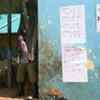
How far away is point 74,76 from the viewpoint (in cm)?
854

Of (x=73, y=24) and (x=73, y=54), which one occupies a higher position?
(x=73, y=24)

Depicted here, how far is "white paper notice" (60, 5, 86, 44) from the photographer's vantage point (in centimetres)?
843

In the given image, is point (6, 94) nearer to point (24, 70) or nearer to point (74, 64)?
point (24, 70)

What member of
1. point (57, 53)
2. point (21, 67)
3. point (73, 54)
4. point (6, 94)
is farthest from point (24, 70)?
point (73, 54)

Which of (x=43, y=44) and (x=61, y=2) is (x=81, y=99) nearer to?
(x=43, y=44)

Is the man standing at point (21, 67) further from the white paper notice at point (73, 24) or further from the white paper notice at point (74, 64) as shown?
the white paper notice at point (73, 24)

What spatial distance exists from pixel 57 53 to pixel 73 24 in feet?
2.25

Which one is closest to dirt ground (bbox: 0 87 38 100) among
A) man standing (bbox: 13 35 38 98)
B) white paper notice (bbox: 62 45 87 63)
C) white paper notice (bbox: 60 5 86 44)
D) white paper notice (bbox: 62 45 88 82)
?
man standing (bbox: 13 35 38 98)

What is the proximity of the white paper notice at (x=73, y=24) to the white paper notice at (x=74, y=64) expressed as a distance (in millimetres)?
181

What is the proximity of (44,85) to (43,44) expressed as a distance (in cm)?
86

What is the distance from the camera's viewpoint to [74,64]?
853cm

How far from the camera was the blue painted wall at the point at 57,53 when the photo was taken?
834 cm

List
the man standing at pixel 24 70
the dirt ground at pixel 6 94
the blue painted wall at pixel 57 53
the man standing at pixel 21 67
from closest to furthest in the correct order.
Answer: the blue painted wall at pixel 57 53 < the man standing at pixel 24 70 < the dirt ground at pixel 6 94 < the man standing at pixel 21 67

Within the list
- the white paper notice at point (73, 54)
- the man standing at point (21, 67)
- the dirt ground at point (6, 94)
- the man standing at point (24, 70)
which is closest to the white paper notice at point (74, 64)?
the white paper notice at point (73, 54)
